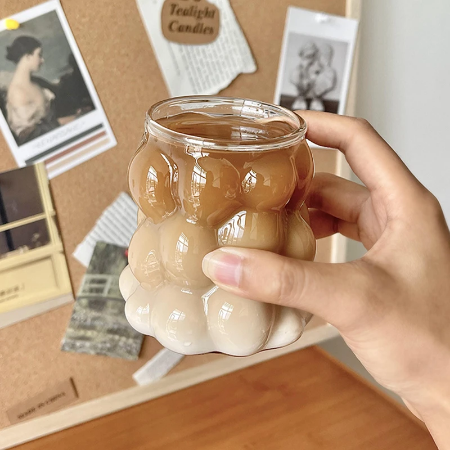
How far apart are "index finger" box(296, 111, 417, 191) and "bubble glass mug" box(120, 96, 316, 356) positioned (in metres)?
0.12

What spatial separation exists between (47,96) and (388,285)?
1.44ft

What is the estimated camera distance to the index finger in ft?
1.67

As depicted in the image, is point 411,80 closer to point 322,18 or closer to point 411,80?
point 411,80

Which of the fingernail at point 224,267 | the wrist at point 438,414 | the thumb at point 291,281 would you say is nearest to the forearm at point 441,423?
the wrist at point 438,414

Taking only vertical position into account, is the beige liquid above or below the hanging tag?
below

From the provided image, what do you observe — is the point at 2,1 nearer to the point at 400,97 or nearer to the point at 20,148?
the point at 20,148

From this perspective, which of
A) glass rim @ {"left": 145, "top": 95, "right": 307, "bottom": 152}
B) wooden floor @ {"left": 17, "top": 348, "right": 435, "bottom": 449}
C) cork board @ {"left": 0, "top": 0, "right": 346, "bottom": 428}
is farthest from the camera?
wooden floor @ {"left": 17, "top": 348, "right": 435, "bottom": 449}

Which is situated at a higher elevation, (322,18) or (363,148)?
(322,18)

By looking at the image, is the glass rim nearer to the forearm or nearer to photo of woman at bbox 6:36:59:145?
photo of woman at bbox 6:36:59:145

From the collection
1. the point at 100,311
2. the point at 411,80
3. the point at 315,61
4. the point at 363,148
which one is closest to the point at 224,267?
the point at 363,148

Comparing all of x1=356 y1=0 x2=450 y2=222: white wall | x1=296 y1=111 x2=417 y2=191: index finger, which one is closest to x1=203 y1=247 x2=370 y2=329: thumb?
x1=296 y1=111 x2=417 y2=191: index finger

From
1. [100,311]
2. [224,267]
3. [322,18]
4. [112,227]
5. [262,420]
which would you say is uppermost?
[322,18]

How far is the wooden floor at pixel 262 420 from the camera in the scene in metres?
0.69

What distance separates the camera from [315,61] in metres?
0.73
